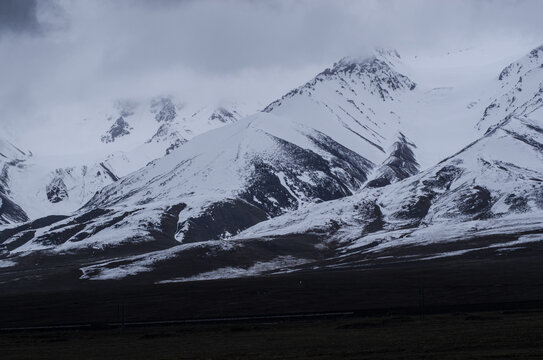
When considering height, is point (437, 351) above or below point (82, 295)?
below

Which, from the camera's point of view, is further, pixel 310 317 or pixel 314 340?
pixel 310 317

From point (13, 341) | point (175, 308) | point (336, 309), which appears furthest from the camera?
point (175, 308)

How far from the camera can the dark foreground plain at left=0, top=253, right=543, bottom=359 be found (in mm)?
59188

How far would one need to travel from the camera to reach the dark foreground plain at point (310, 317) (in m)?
59.2

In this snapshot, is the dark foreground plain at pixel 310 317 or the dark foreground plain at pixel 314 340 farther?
the dark foreground plain at pixel 310 317

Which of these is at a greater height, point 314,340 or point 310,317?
point 310,317

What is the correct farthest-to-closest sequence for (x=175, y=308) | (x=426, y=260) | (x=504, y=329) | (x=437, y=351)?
(x=426, y=260), (x=175, y=308), (x=504, y=329), (x=437, y=351)

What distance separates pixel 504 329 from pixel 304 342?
14463mm

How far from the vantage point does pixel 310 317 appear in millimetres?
96062

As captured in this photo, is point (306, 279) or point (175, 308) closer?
point (175, 308)

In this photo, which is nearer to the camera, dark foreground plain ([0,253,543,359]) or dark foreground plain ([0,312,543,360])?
dark foreground plain ([0,312,543,360])

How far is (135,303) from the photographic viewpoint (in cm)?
13950

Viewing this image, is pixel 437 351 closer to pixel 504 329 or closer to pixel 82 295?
pixel 504 329

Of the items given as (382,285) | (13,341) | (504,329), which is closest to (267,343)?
(504,329)
